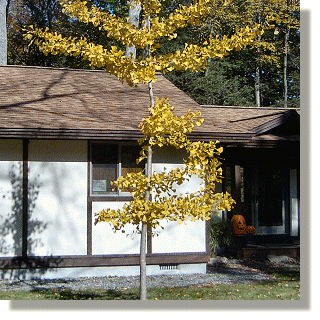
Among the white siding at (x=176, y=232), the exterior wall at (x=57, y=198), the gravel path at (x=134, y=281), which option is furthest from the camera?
the white siding at (x=176, y=232)

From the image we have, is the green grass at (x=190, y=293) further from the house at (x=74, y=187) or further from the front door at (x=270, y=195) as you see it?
the front door at (x=270, y=195)

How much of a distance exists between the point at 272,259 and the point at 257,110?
434cm

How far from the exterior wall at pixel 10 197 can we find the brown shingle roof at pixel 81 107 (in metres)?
0.63

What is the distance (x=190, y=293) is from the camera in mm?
7703

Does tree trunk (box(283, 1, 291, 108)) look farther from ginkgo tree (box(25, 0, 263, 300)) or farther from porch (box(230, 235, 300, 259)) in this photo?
ginkgo tree (box(25, 0, 263, 300))

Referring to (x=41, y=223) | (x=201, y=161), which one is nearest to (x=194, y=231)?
(x=41, y=223)

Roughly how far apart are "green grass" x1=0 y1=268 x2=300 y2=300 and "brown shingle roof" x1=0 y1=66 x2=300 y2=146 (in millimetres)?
2559

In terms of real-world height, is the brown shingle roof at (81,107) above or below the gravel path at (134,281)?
above

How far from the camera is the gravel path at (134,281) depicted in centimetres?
845

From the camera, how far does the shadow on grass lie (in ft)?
24.2

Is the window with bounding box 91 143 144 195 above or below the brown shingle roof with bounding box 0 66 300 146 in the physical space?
below

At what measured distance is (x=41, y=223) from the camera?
360 inches

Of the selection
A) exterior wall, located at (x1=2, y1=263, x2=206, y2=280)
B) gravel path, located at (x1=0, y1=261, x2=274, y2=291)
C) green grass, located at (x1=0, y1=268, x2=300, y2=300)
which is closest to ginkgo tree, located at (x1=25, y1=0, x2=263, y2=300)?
green grass, located at (x1=0, y1=268, x2=300, y2=300)

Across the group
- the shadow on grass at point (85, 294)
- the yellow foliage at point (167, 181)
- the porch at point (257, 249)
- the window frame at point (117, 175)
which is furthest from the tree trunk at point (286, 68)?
the yellow foliage at point (167, 181)
